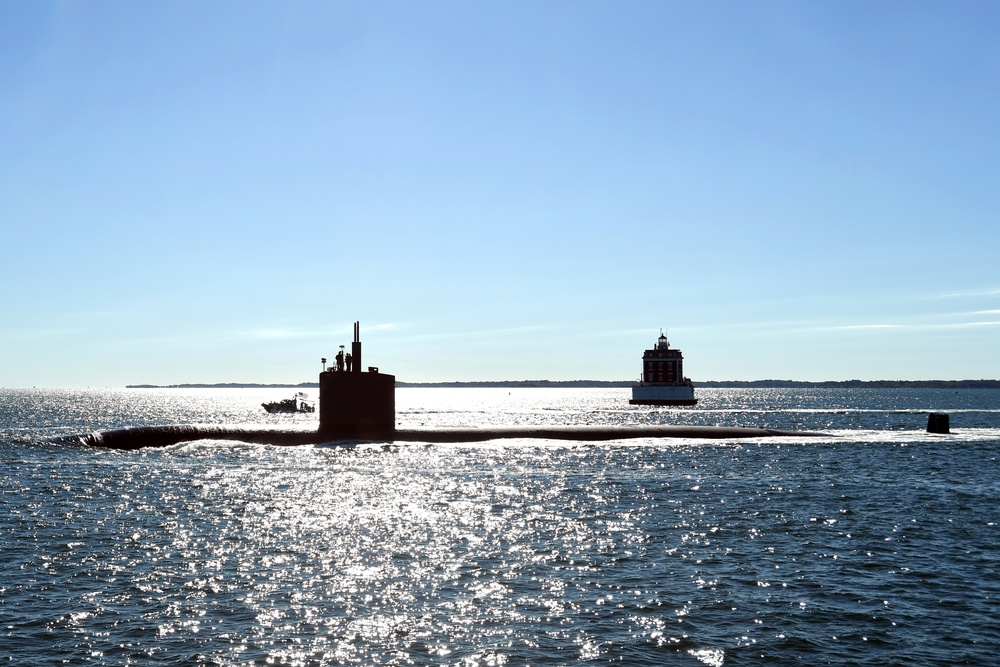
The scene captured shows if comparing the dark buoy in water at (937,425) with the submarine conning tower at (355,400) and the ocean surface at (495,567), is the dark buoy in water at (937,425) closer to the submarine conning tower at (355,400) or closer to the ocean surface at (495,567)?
the ocean surface at (495,567)

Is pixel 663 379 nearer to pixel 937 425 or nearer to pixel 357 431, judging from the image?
pixel 937 425

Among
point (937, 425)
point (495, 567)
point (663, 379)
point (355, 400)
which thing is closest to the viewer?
point (495, 567)

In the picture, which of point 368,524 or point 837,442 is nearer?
point 368,524

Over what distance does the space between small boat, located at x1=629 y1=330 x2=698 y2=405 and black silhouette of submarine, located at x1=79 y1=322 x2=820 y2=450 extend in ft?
311

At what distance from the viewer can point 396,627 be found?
17750 mm

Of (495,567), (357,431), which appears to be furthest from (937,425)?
(495,567)

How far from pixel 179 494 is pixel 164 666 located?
24.7 metres

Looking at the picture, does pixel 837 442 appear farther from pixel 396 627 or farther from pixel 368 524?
pixel 396 627

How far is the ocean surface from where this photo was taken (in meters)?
16.7

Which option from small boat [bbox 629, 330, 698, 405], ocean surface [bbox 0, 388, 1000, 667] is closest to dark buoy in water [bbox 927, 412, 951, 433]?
ocean surface [bbox 0, 388, 1000, 667]

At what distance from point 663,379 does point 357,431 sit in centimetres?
12155

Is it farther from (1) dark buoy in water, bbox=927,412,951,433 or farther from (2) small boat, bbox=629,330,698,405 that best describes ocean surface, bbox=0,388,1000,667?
(2) small boat, bbox=629,330,698,405

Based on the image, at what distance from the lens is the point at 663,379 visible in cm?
17338

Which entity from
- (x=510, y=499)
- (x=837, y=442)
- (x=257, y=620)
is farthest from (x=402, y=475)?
(x=837, y=442)
